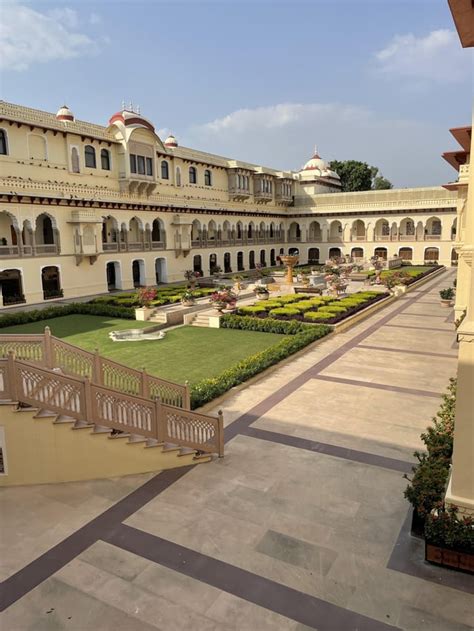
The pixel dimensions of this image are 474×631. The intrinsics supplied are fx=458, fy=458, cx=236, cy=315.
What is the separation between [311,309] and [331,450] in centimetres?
1585

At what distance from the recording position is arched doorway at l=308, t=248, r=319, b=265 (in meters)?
58.8

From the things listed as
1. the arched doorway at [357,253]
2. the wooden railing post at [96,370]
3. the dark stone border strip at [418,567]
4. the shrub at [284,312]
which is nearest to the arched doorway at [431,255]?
the arched doorway at [357,253]

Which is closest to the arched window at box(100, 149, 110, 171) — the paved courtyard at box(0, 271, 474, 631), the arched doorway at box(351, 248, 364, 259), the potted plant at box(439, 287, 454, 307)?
the potted plant at box(439, 287, 454, 307)

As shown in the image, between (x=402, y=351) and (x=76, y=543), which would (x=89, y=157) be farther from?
(x=76, y=543)

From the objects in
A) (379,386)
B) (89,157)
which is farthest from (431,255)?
(379,386)

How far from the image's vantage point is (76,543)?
6.50 meters

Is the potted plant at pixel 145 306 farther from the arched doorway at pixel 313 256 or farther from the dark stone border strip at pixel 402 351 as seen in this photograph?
the arched doorway at pixel 313 256

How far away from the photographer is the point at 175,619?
514 centimetres

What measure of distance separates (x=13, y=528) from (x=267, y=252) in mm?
50121

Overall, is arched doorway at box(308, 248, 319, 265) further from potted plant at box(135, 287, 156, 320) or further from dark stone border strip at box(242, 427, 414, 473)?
dark stone border strip at box(242, 427, 414, 473)

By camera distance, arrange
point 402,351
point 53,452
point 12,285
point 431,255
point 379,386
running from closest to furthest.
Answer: point 53,452
point 379,386
point 402,351
point 12,285
point 431,255

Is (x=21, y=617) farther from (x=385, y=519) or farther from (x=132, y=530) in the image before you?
(x=385, y=519)

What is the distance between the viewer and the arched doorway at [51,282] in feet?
98.5

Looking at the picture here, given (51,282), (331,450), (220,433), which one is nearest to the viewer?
(220,433)
